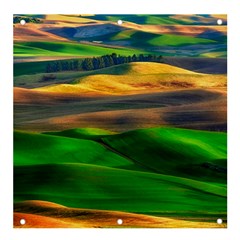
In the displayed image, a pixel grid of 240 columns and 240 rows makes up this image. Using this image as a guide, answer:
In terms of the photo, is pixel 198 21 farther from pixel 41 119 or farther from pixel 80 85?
pixel 41 119

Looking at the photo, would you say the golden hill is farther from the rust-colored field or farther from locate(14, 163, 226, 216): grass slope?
the rust-colored field

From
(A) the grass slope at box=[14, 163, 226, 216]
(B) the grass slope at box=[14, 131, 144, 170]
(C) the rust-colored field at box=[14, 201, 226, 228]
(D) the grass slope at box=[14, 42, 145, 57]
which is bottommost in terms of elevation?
(C) the rust-colored field at box=[14, 201, 226, 228]

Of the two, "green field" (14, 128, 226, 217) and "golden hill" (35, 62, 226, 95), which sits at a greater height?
"golden hill" (35, 62, 226, 95)

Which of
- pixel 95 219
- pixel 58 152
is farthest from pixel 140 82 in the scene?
pixel 95 219

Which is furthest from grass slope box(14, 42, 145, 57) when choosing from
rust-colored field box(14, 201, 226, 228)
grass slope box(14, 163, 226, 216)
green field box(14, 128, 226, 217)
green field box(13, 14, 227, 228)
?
rust-colored field box(14, 201, 226, 228)

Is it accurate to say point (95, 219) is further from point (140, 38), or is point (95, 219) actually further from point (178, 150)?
point (140, 38)

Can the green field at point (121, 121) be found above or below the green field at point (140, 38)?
below

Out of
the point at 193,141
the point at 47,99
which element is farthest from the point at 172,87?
the point at 47,99

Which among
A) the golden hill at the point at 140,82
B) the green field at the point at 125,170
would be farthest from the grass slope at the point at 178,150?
the golden hill at the point at 140,82

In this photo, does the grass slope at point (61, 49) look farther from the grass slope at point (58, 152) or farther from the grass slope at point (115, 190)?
the grass slope at point (115, 190)
